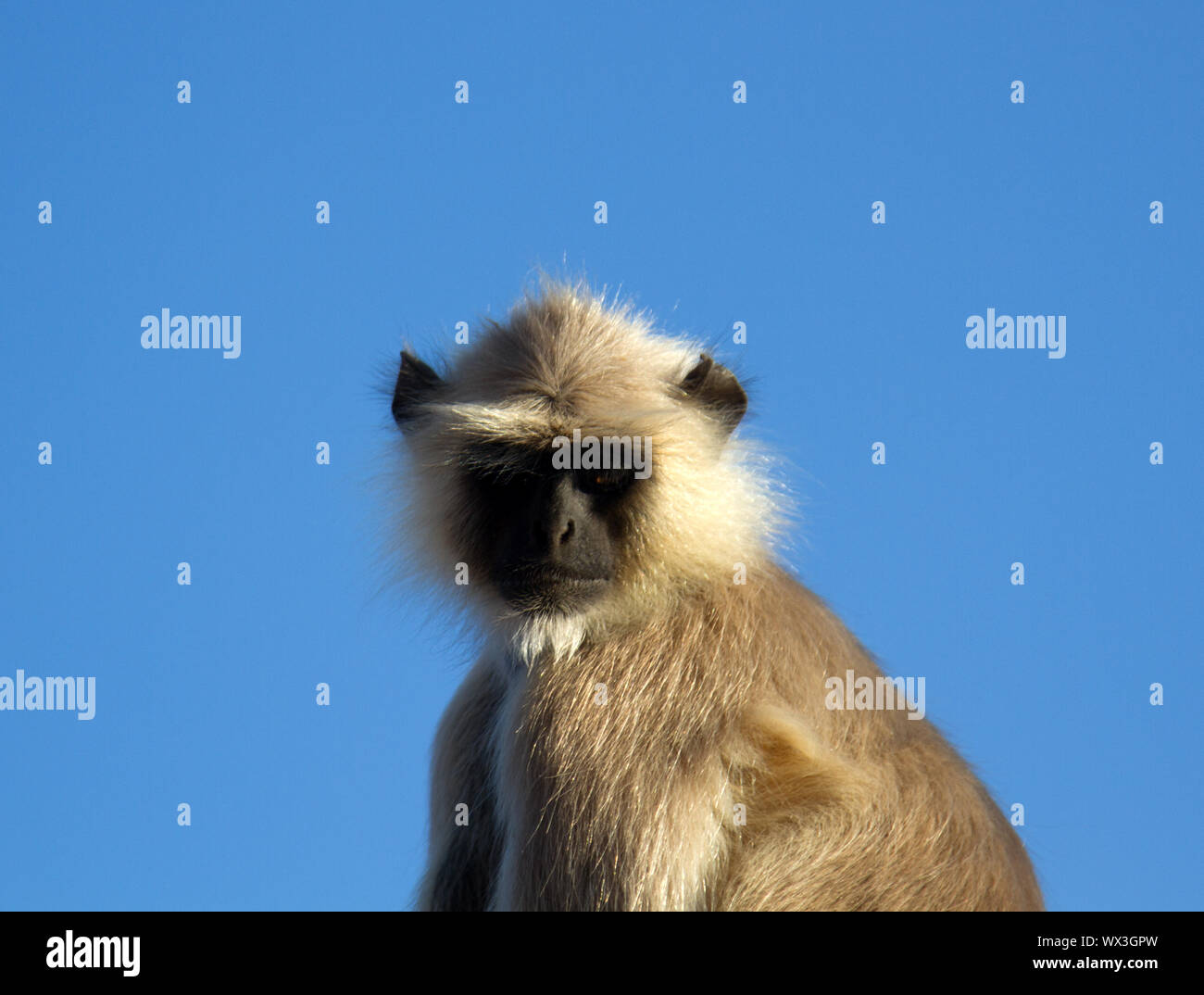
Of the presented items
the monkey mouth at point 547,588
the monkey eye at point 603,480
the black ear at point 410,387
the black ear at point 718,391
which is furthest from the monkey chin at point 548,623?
the black ear at point 410,387

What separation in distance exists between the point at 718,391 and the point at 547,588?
4.03 feet

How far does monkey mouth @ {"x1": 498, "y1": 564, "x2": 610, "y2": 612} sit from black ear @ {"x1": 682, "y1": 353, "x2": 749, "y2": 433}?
1.02 meters

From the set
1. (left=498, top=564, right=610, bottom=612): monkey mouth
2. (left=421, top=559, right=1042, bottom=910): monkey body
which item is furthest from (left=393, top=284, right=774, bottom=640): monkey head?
(left=421, top=559, right=1042, bottom=910): monkey body

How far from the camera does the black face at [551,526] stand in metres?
5.58

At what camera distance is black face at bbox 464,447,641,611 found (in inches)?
220

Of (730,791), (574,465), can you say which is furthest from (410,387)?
(730,791)

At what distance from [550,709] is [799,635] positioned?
99cm

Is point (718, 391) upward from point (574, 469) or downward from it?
upward

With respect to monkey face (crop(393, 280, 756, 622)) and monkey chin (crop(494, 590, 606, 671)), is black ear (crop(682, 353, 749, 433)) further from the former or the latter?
monkey chin (crop(494, 590, 606, 671))

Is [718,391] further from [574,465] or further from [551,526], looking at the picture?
[551,526]

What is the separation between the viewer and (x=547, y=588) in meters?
5.57

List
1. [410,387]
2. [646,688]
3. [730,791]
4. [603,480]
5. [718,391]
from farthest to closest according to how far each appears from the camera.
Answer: [410,387] < [718,391] < [603,480] < [646,688] < [730,791]
